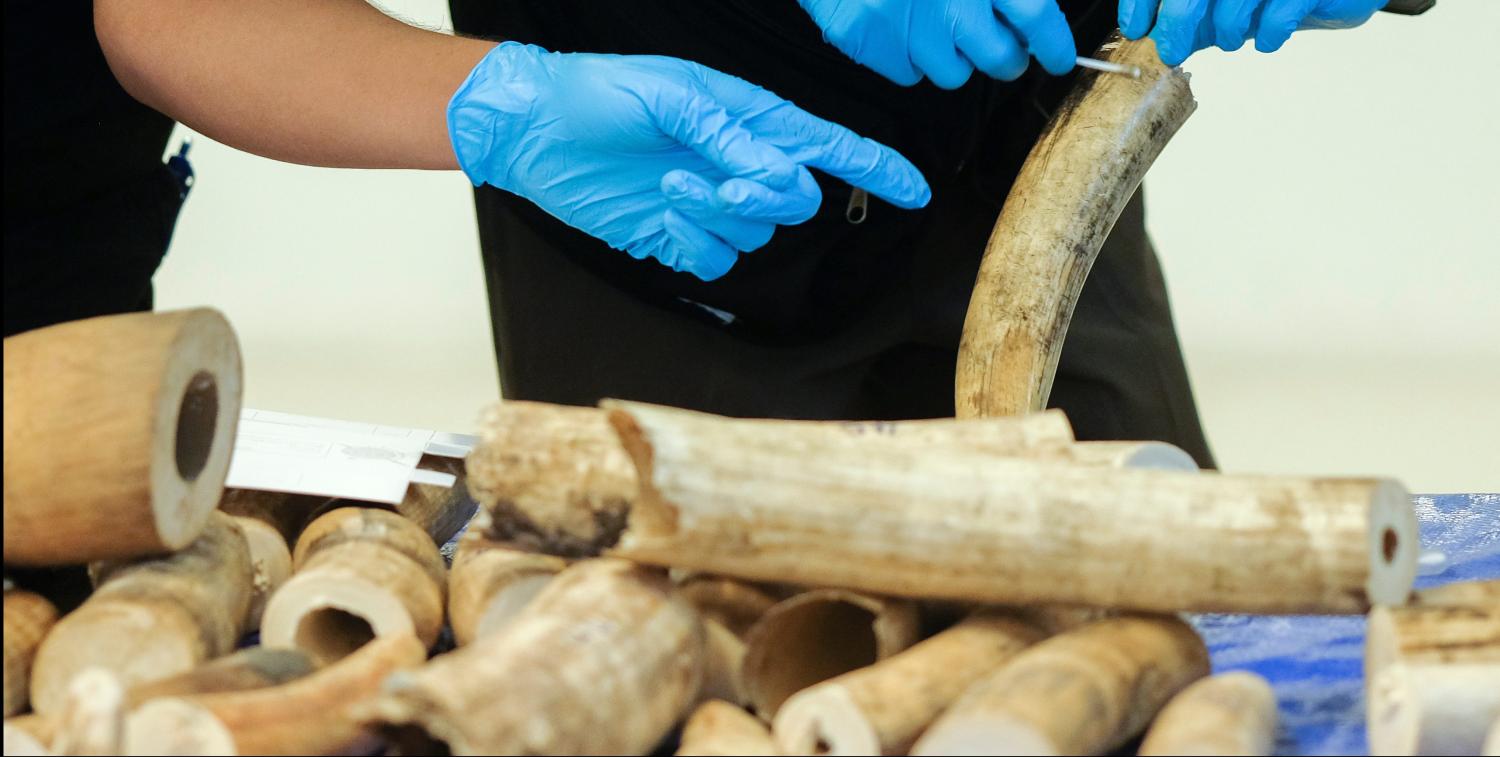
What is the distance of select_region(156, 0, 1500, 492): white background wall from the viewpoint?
3.82m

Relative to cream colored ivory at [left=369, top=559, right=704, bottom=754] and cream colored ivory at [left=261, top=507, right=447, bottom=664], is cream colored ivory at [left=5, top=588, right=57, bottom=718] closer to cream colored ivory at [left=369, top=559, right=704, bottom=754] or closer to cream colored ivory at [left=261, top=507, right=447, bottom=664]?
cream colored ivory at [left=261, top=507, right=447, bottom=664]

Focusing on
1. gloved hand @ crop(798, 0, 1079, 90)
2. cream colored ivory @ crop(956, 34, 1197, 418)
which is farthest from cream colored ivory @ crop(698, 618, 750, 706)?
gloved hand @ crop(798, 0, 1079, 90)

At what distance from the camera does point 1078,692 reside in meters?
0.85

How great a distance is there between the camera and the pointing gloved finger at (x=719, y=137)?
144 cm

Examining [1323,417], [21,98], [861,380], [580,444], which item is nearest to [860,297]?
[861,380]

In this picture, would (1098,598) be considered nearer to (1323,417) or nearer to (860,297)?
(860,297)

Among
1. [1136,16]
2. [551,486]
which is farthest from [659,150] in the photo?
[551,486]

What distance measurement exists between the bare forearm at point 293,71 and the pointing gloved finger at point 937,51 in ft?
1.61

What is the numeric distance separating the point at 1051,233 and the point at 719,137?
36cm

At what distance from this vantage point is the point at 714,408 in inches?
76.5

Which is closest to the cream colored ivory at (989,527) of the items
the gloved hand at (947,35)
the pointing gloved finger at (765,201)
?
the pointing gloved finger at (765,201)

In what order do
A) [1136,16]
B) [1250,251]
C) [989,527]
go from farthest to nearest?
1. [1250,251]
2. [1136,16]
3. [989,527]

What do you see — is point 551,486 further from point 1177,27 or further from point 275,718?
point 1177,27

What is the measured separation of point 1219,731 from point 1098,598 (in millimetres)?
113
